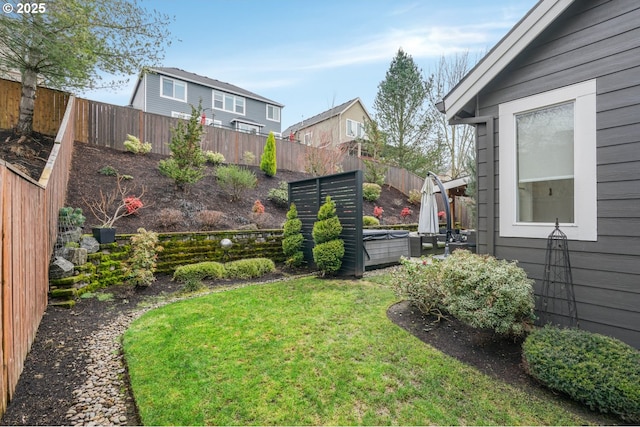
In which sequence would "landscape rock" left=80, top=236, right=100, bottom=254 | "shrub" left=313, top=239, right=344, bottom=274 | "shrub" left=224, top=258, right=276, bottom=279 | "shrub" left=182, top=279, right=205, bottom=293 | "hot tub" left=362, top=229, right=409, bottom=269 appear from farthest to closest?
"hot tub" left=362, top=229, right=409, bottom=269 < "shrub" left=224, top=258, right=276, bottom=279 < "shrub" left=313, top=239, right=344, bottom=274 < "shrub" left=182, top=279, right=205, bottom=293 < "landscape rock" left=80, top=236, right=100, bottom=254

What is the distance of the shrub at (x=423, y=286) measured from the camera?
413 centimetres

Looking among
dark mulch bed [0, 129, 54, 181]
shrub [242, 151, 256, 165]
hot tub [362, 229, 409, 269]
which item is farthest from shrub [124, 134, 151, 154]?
hot tub [362, 229, 409, 269]

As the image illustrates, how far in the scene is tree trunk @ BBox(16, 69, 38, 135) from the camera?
7.87 m

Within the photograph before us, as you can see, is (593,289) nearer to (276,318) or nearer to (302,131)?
(276,318)

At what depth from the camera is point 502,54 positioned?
3934 millimetres

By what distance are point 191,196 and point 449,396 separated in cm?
846

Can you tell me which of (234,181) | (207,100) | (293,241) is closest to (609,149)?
(293,241)

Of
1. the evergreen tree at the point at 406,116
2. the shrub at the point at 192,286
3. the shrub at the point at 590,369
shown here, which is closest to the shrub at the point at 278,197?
the shrub at the point at 192,286

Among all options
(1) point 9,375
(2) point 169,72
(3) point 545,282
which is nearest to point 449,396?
(3) point 545,282

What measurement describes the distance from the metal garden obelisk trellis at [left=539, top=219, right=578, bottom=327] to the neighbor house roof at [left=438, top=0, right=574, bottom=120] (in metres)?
2.13

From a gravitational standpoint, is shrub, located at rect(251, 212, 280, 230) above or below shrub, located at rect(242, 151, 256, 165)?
below

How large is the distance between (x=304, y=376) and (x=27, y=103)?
10.5 metres

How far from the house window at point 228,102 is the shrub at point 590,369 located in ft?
76.5

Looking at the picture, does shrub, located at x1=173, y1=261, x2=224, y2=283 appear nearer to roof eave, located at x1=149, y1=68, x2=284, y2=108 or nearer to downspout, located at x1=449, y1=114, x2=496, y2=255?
downspout, located at x1=449, y1=114, x2=496, y2=255
